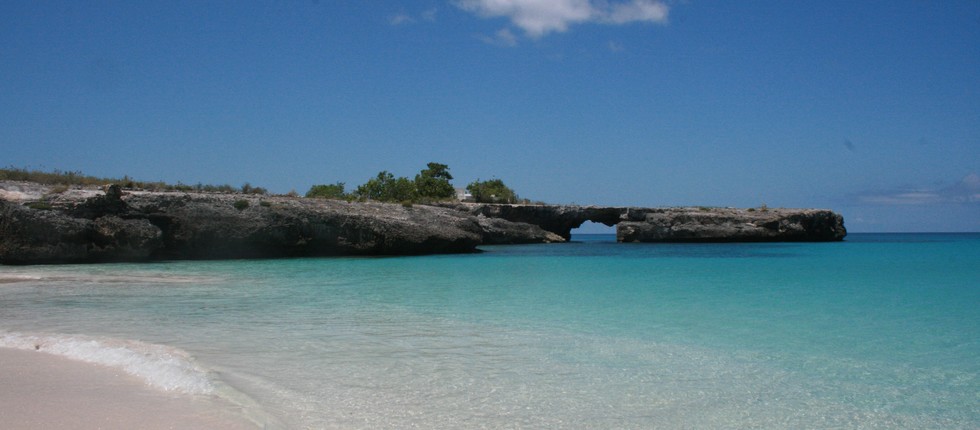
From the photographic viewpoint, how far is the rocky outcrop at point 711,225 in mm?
51562

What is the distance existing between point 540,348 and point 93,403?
3994 mm

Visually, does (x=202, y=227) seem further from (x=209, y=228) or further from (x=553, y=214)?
(x=553, y=214)

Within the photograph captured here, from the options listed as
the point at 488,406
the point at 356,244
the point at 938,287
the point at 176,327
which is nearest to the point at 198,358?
the point at 176,327

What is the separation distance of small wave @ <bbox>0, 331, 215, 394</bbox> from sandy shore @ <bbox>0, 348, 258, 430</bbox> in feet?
0.50

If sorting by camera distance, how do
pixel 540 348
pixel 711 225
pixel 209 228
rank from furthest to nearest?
pixel 711 225
pixel 209 228
pixel 540 348

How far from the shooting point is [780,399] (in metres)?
4.79

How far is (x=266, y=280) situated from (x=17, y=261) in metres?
10.9

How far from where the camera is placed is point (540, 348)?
21.9ft

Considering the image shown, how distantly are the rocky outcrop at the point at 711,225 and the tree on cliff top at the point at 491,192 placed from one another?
32.2 ft

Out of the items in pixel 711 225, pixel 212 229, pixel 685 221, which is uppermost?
pixel 685 221

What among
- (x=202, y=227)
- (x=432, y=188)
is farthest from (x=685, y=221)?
(x=202, y=227)

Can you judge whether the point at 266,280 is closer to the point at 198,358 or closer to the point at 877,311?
the point at 198,358

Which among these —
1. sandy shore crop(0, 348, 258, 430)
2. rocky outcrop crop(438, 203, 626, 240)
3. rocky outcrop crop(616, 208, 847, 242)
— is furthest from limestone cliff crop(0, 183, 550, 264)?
rocky outcrop crop(616, 208, 847, 242)

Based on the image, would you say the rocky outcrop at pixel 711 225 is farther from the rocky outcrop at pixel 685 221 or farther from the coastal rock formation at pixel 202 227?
the coastal rock formation at pixel 202 227
